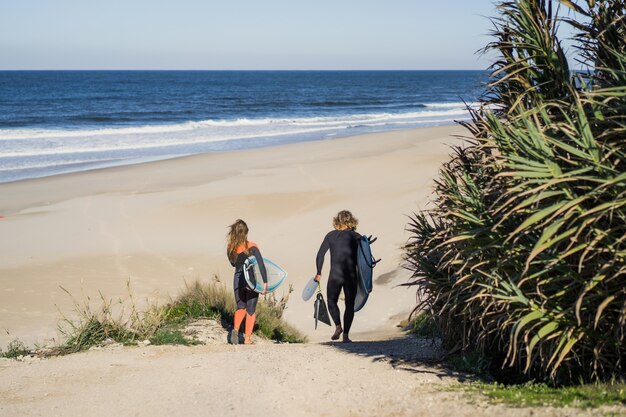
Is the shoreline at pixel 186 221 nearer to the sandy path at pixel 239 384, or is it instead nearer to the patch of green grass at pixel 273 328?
the patch of green grass at pixel 273 328

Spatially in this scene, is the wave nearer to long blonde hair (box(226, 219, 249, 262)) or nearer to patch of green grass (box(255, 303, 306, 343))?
patch of green grass (box(255, 303, 306, 343))

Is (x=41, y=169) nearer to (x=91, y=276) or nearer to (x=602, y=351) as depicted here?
(x=91, y=276)

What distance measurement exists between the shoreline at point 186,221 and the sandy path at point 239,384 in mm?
1265

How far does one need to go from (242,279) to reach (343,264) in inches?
45.8

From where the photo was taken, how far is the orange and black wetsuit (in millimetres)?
8125

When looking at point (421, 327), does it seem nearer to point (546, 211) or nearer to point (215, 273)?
point (546, 211)

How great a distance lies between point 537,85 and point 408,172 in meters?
16.0

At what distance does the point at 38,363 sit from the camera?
6.98 metres

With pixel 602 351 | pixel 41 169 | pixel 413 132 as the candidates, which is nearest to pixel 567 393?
pixel 602 351

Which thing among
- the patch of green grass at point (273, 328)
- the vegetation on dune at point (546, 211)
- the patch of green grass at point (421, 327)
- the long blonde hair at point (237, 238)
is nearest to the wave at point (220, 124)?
the patch of green grass at point (421, 327)

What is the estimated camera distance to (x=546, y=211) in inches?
195

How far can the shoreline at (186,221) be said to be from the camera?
11.2m

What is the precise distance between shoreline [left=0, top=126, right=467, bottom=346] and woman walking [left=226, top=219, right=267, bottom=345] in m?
1.65

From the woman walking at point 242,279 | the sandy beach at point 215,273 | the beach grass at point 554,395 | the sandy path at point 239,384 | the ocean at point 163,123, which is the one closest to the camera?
the beach grass at point 554,395
